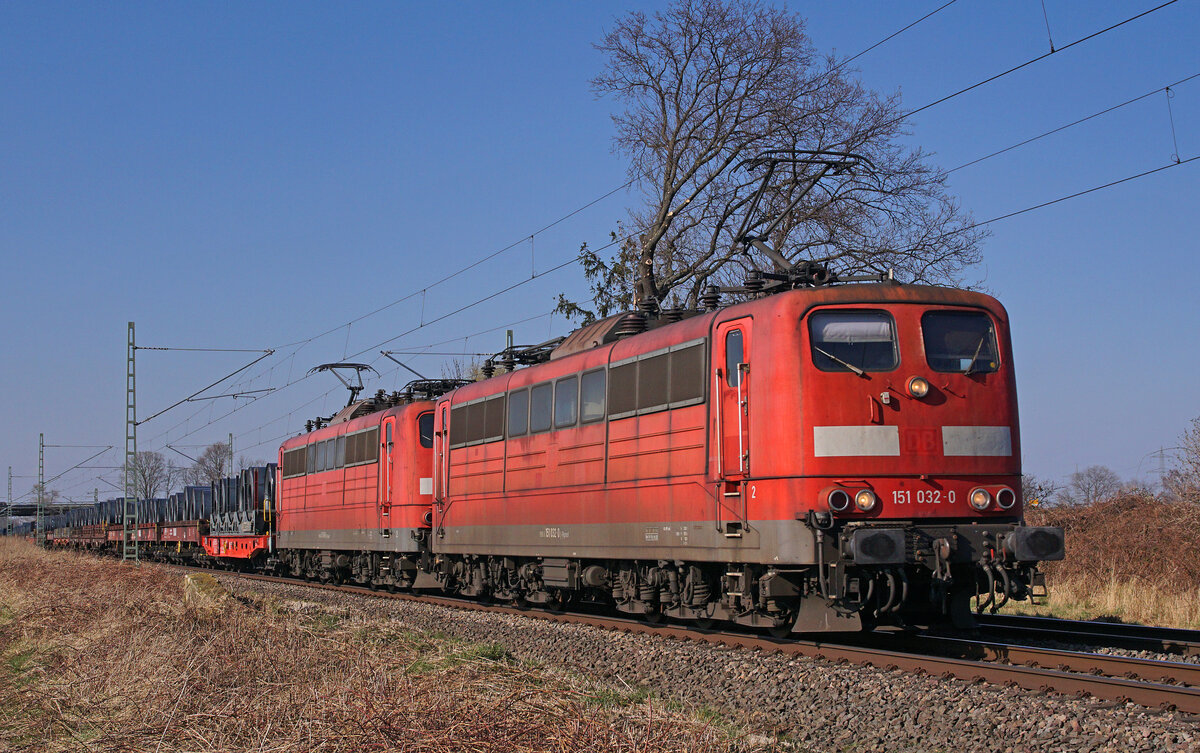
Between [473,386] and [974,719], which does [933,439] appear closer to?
[974,719]

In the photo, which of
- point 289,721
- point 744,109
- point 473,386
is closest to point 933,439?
point 289,721

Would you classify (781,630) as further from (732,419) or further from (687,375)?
(687,375)

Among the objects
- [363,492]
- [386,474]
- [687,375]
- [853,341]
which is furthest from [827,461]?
[363,492]

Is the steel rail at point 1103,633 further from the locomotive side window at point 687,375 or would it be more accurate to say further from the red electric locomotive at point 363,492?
the red electric locomotive at point 363,492

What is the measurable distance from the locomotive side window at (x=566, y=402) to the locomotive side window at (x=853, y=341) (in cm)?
457

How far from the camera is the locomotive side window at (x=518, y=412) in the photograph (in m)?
16.4

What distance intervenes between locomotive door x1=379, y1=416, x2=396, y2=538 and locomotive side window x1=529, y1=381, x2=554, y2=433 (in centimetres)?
665

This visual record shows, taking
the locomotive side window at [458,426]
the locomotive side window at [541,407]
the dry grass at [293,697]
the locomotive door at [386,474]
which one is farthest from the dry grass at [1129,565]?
the locomotive door at [386,474]

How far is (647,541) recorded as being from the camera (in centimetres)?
1320

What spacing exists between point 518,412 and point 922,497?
23.9ft

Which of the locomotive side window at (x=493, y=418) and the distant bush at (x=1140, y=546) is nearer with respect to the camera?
the locomotive side window at (x=493, y=418)

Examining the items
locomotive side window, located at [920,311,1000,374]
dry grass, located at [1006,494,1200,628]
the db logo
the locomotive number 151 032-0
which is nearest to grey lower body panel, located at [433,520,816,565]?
the locomotive number 151 032-0

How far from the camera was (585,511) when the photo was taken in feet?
48.0

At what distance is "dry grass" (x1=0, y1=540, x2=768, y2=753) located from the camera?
6.54m
